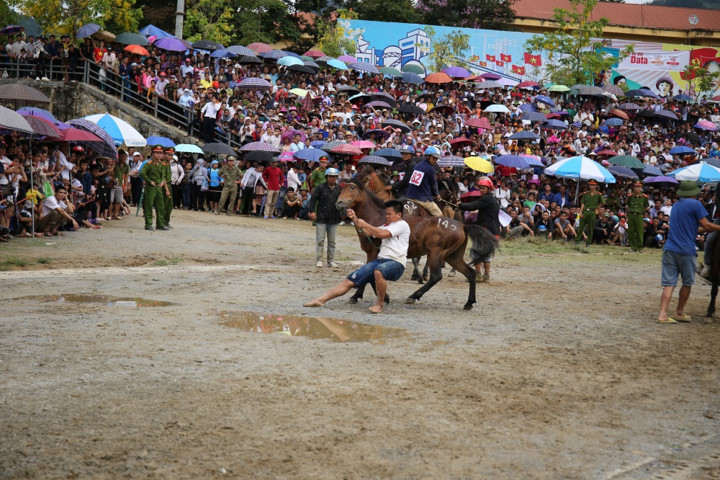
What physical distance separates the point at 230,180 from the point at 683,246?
17.4m

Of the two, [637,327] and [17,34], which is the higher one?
[17,34]

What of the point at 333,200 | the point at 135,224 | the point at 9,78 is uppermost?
the point at 9,78

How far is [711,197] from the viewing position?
2822 centimetres

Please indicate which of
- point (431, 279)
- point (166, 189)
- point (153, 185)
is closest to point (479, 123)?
point (166, 189)

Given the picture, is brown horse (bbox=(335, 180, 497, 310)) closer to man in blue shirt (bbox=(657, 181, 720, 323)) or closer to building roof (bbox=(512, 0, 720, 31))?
man in blue shirt (bbox=(657, 181, 720, 323))

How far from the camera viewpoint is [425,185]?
14992 mm

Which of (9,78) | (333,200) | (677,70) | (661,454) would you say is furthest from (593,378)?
(677,70)

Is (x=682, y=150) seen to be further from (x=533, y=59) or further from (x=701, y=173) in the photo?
(x=533, y=59)

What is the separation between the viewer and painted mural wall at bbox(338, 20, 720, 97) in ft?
159

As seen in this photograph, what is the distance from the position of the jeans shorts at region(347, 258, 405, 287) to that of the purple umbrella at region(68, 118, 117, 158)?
1081cm

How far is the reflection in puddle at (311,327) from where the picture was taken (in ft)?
30.7

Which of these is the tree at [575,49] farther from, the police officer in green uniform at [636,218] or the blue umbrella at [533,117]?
the police officer in green uniform at [636,218]

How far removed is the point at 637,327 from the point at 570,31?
137 feet

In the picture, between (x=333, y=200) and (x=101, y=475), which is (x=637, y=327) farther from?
(x=101, y=475)
